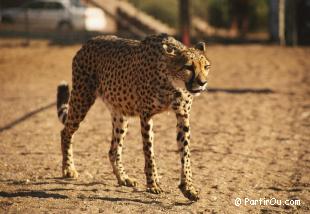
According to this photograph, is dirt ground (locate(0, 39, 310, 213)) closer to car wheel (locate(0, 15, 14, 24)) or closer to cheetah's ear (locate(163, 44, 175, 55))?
cheetah's ear (locate(163, 44, 175, 55))

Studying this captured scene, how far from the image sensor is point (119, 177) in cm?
679

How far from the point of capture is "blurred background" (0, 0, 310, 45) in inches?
886

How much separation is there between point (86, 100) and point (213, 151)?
2.27m

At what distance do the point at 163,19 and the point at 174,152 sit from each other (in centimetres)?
2365

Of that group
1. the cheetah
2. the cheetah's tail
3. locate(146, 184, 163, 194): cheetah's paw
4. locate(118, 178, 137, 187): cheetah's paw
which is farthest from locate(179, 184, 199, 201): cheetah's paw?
the cheetah's tail

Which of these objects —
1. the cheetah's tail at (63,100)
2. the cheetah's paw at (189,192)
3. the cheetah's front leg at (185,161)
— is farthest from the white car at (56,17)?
the cheetah's paw at (189,192)

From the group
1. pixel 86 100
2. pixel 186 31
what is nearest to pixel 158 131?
pixel 86 100

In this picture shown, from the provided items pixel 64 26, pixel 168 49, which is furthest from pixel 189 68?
pixel 64 26

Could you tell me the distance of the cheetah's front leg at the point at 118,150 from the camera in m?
6.78

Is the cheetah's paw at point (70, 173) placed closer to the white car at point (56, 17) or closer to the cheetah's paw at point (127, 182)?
the cheetah's paw at point (127, 182)

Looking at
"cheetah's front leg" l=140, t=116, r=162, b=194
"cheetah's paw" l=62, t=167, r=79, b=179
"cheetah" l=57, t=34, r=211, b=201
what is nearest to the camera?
"cheetah" l=57, t=34, r=211, b=201

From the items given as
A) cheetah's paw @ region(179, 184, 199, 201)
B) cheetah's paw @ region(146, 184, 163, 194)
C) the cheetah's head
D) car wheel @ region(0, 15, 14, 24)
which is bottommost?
car wheel @ region(0, 15, 14, 24)

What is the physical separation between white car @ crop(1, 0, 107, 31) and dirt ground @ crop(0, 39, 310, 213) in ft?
33.3

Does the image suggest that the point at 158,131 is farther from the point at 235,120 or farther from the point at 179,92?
the point at 179,92
